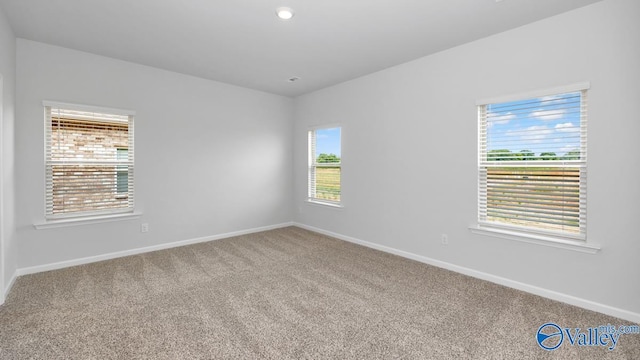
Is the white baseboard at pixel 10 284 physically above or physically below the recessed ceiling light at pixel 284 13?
below

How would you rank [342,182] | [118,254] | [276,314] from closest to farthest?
[276,314], [118,254], [342,182]

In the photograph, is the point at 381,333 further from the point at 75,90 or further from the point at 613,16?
the point at 75,90

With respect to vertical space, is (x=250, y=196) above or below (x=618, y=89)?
below

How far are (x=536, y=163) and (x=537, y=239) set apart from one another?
0.74 meters

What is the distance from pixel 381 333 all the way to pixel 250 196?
3674 millimetres

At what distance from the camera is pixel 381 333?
217 centimetres

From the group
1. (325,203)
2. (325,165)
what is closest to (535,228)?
(325,203)

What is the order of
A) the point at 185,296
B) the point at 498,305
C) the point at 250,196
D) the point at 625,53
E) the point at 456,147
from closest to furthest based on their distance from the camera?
the point at 625,53 < the point at 498,305 < the point at 185,296 < the point at 456,147 < the point at 250,196

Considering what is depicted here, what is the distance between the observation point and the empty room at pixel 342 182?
228 centimetres

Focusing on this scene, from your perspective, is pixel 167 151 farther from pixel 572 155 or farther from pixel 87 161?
pixel 572 155

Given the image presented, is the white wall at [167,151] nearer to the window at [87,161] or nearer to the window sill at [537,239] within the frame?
the window at [87,161]

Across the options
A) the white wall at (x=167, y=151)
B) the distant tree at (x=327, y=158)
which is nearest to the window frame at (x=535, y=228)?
the distant tree at (x=327, y=158)

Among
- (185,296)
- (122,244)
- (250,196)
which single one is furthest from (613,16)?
(122,244)

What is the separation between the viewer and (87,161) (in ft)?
11.8
